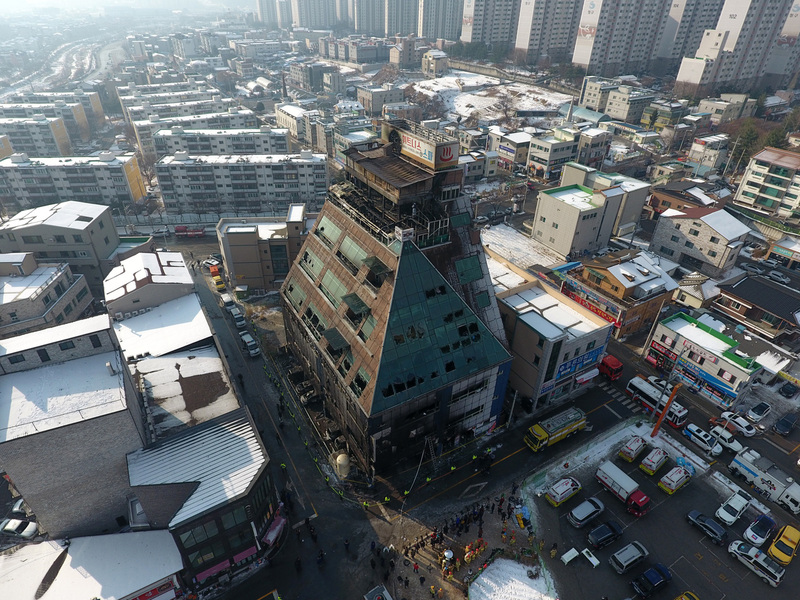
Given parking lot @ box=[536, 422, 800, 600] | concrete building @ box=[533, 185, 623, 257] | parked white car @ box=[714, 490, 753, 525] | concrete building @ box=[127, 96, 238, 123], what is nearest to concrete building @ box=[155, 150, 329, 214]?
concrete building @ box=[533, 185, 623, 257]

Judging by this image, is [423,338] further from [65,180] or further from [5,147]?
[5,147]

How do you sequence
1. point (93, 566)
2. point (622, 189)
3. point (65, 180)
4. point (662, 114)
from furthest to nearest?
point (662, 114) → point (65, 180) → point (622, 189) → point (93, 566)

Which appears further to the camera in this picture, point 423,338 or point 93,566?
point 423,338

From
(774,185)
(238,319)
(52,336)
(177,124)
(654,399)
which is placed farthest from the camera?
(177,124)

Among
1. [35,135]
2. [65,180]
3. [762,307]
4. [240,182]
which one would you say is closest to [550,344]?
[762,307]

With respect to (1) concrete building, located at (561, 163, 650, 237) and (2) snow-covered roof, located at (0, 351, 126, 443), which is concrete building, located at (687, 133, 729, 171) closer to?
(1) concrete building, located at (561, 163, 650, 237)

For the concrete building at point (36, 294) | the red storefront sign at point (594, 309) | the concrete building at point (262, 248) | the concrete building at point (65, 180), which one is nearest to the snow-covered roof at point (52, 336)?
the concrete building at point (36, 294)
